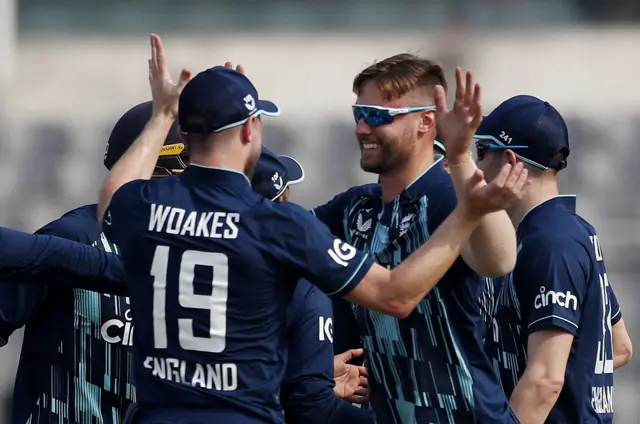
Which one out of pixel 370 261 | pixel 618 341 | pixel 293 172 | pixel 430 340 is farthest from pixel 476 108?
pixel 618 341

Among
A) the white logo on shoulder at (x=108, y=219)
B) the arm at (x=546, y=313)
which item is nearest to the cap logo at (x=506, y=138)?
the arm at (x=546, y=313)

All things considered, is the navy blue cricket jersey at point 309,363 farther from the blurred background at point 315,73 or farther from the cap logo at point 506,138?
the blurred background at point 315,73

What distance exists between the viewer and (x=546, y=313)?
4977 millimetres

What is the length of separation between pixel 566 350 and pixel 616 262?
5.05 metres

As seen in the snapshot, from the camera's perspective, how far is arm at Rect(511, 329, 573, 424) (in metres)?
4.90

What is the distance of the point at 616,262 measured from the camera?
9.87 metres

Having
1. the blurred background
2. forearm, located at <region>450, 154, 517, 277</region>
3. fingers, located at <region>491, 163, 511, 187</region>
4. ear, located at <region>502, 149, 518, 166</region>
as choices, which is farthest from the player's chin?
the blurred background

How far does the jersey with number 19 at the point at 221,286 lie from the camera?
160 inches

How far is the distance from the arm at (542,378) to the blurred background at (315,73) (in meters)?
4.28

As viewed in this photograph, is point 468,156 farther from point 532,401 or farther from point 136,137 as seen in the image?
point 136,137

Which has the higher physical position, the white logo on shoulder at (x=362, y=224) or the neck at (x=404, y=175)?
the neck at (x=404, y=175)

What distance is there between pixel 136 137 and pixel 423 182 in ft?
3.53

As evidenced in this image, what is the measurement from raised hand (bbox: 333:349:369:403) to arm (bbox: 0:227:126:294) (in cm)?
111

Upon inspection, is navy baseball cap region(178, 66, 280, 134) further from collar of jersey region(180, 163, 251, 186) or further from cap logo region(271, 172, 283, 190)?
cap logo region(271, 172, 283, 190)
